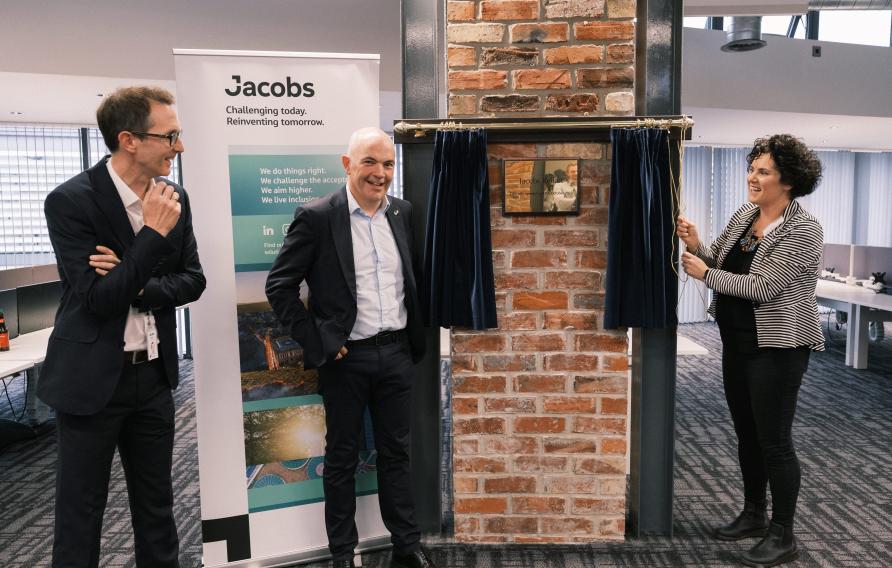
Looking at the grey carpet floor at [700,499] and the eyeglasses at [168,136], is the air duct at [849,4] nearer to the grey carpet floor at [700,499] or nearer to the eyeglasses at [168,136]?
the grey carpet floor at [700,499]

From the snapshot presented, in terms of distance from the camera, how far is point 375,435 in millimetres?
2281

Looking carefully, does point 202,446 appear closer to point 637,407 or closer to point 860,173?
point 637,407

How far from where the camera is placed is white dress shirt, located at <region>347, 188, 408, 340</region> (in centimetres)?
215

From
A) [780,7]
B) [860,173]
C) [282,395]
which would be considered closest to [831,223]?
[860,173]

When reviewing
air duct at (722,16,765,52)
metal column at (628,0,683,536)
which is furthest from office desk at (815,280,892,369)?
metal column at (628,0,683,536)

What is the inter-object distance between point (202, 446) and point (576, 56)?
2021mm

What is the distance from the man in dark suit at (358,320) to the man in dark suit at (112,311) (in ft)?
1.37

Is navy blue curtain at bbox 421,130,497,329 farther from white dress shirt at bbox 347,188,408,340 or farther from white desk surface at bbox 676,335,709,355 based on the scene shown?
white desk surface at bbox 676,335,709,355

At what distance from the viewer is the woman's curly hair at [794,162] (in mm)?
2242

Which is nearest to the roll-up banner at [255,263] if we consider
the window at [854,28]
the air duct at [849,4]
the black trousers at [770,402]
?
the black trousers at [770,402]

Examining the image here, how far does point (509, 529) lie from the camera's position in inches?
100

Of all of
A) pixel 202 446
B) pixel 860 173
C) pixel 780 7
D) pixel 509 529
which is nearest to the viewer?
pixel 202 446

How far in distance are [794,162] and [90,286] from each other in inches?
91.8

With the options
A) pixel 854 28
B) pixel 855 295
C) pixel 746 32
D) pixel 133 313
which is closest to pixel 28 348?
pixel 133 313
